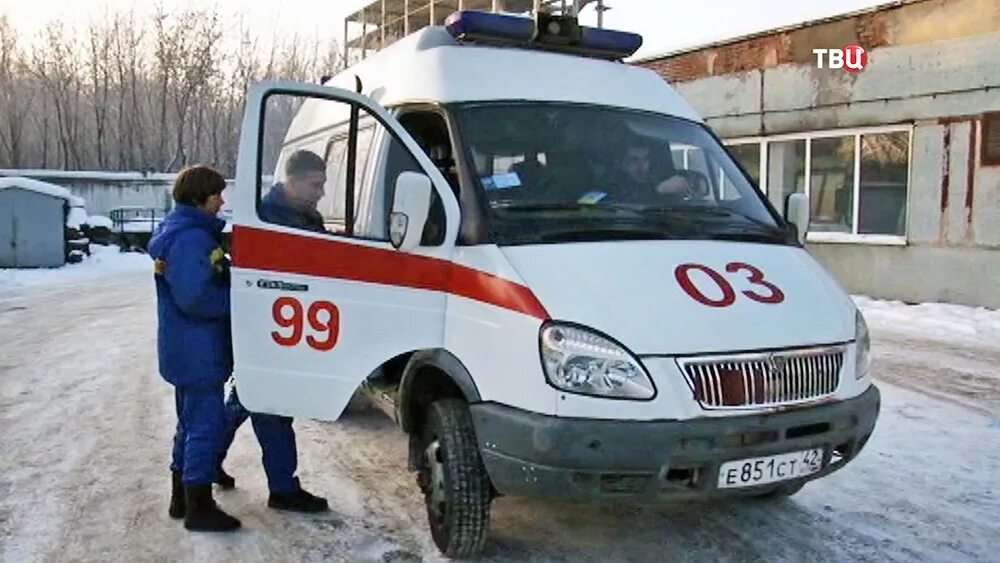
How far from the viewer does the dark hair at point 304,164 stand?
13.5ft

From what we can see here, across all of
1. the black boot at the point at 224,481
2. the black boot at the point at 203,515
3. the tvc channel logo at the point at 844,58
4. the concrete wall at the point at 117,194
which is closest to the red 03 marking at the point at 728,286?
the black boot at the point at 203,515

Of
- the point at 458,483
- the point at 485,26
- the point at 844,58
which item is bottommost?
the point at 458,483

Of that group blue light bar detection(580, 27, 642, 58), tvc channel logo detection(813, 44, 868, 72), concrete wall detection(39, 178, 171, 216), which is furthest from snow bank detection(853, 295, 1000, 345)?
concrete wall detection(39, 178, 171, 216)

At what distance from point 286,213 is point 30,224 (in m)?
16.5

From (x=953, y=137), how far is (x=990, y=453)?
736 centimetres

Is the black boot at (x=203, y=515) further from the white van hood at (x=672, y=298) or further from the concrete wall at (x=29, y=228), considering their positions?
the concrete wall at (x=29, y=228)

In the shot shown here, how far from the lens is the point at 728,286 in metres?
3.33

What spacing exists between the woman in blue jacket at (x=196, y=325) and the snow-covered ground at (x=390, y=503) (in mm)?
302

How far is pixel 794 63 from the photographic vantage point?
1306cm

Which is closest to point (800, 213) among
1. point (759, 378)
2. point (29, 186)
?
point (759, 378)

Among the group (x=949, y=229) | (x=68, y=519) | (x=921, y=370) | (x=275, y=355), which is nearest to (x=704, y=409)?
(x=275, y=355)

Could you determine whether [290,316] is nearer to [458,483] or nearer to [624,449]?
[458,483]

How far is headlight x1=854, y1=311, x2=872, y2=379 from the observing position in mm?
3566

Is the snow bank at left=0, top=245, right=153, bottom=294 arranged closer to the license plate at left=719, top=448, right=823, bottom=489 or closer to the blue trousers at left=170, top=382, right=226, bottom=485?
the blue trousers at left=170, top=382, right=226, bottom=485
